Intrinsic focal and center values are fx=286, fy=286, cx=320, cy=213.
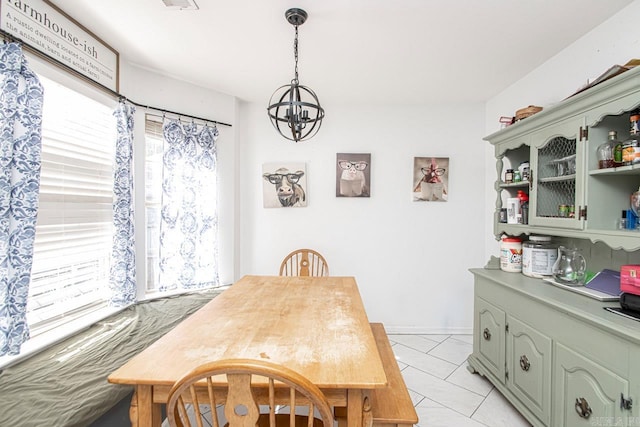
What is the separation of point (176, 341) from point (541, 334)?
186 cm

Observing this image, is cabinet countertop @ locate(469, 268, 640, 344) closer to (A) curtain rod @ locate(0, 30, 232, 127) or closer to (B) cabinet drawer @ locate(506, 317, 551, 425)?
(B) cabinet drawer @ locate(506, 317, 551, 425)

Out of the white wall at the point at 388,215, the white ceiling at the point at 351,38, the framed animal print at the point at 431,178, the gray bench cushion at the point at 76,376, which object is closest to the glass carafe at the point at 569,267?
the white wall at the point at 388,215

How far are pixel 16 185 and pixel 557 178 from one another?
291 cm

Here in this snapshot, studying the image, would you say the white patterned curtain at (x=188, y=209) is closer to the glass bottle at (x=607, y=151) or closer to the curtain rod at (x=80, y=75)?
the curtain rod at (x=80, y=75)

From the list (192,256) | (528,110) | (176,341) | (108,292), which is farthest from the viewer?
(192,256)

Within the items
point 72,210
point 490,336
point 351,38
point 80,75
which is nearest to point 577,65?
point 351,38

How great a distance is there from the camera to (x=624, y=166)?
4.43 feet

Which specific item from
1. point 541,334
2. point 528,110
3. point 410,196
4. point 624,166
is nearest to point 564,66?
point 528,110

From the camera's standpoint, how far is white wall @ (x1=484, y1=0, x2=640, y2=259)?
161cm

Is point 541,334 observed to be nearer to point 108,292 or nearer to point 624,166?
point 624,166

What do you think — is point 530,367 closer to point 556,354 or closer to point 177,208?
point 556,354

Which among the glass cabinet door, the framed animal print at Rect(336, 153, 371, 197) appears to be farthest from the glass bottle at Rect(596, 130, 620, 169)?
the framed animal print at Rect(336, 153, 371, 197)

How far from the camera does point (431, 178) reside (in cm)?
304

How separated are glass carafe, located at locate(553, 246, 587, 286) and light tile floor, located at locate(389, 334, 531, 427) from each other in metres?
0.92
